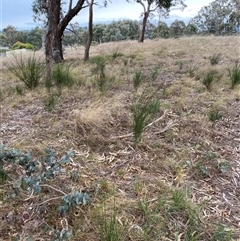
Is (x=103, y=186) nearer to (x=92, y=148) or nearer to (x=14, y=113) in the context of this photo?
(x=92, y=148)

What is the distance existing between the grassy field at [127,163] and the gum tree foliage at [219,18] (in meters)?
25.7

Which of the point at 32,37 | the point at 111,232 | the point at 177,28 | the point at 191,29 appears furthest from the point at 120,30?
the point at 111,232

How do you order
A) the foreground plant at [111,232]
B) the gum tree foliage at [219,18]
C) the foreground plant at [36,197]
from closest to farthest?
1. the foreground plant at [111,232]
2. the foreground plant at [36,197]
3. the gum tree foliage at [219,18]

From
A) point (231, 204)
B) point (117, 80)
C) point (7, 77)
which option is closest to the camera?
point (231, 204)

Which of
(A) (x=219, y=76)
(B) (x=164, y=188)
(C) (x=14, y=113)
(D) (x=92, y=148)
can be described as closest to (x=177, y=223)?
(B) (x=164, y=188)

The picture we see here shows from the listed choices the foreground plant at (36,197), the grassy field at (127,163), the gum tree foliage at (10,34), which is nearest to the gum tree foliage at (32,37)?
the gum tree foliage at (10,34)

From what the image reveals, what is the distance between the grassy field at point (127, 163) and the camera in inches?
51.0

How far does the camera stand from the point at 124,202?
1434 millimetres

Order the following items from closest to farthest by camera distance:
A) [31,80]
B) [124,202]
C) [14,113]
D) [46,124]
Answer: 1. [124,202]
2. [46,124]
3. [14,113]
4. [31,80]

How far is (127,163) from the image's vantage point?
185cm

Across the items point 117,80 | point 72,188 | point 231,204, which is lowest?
point 231,204

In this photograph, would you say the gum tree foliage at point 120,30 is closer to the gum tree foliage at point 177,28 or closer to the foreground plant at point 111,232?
the gum tree foliage at point 177,28

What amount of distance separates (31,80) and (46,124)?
118 centimetres

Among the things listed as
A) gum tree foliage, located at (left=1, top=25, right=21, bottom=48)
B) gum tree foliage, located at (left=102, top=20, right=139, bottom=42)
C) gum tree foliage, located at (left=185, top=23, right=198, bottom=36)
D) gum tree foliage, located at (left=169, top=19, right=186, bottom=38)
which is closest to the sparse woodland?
gum tree foliage, located at (left=102, top=20, right=139, bottom=42)
